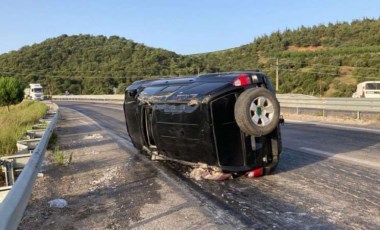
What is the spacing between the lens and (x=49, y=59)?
97625 millimetres

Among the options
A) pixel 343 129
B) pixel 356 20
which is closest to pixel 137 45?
pixel 356 20

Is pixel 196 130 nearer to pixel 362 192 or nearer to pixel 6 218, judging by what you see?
pixel 362 192

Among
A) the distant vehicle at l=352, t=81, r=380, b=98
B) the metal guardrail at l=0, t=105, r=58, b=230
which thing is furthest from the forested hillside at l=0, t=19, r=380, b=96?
the metal guardrail at l=0, t=105, r=58, b=230

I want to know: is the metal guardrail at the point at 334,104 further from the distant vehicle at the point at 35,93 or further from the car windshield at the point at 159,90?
the distant vehicle at the point at 35,93

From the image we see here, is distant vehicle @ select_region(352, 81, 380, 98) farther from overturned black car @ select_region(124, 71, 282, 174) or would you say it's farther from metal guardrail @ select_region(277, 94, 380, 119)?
overturned black car @ select_region(124, 71, 282, 174)

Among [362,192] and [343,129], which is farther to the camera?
[343,129]

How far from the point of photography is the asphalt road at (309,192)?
4255 millimetres

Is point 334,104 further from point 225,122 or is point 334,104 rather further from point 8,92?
point 8,92

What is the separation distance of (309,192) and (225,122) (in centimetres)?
138

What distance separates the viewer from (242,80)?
19.4 ft

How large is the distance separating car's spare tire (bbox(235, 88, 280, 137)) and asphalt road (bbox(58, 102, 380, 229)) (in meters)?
0.76

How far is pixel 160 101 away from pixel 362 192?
10.4ft

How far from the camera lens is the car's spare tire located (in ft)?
18.5

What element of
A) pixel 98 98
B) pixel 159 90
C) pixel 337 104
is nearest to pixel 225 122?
pixel 159 90
